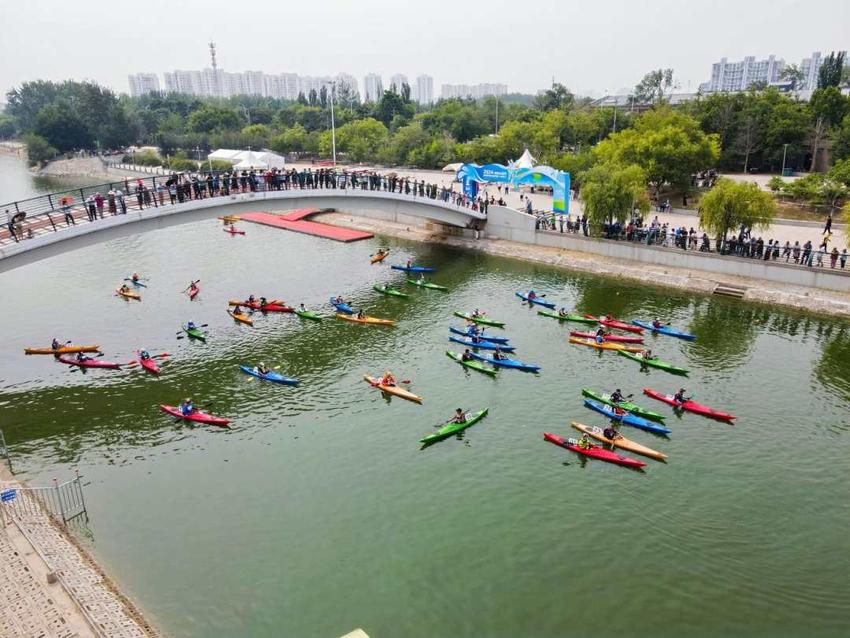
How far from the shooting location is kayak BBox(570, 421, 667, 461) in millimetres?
25900

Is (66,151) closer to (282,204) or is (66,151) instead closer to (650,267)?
(282,204)

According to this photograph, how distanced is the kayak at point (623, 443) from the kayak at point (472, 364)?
260 inches

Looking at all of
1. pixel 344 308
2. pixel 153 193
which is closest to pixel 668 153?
pixel 344 308

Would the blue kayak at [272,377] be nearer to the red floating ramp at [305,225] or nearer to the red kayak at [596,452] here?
the red kayak at [596,452]

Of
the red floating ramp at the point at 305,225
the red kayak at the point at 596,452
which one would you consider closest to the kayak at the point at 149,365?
the red kayak at the point at 596,452

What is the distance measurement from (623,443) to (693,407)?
16.7 feet

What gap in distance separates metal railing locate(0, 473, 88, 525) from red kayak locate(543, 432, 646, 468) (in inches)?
726

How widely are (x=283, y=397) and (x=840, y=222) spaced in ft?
179

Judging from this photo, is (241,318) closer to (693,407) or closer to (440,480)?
(440,480)

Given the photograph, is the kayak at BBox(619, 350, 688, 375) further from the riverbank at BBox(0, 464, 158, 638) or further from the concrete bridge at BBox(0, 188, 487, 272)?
the riverbank at BBox(0, 464, 158, 638)

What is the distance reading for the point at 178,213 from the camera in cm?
3750

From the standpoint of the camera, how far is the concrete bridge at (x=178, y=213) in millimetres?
31453

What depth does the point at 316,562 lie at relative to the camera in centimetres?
2030

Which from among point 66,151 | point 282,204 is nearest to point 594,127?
point 282,204
